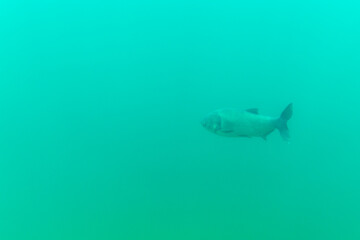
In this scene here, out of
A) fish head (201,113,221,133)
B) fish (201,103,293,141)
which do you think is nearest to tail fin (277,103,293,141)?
fish (201,103,293,141)

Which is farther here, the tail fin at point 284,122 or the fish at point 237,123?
the tail fin at point 284,122

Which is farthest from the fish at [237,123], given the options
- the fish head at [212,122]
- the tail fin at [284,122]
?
the tail fin at [284,122]

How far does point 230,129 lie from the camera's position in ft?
11.7

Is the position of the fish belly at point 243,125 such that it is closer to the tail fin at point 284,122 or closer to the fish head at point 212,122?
the fish head at point 212,122

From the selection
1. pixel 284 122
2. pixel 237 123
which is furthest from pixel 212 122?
pixel 284 122

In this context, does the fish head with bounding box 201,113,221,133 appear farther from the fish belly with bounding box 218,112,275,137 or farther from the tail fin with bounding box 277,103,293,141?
the tail fin with bounding box 277,103,293,141

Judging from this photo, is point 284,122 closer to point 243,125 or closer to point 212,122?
point 243,125

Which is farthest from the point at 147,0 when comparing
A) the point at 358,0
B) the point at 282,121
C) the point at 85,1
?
the point at 282,121

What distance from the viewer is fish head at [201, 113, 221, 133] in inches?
142

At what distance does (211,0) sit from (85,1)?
5928 millimetres

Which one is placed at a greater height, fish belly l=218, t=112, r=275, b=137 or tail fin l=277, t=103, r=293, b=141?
tail fin l=277, t=103, r=293, b=141

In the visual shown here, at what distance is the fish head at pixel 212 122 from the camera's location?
362 centimetres

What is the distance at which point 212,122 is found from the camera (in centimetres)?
365

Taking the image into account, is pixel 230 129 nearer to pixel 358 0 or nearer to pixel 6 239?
pixel 6 239
